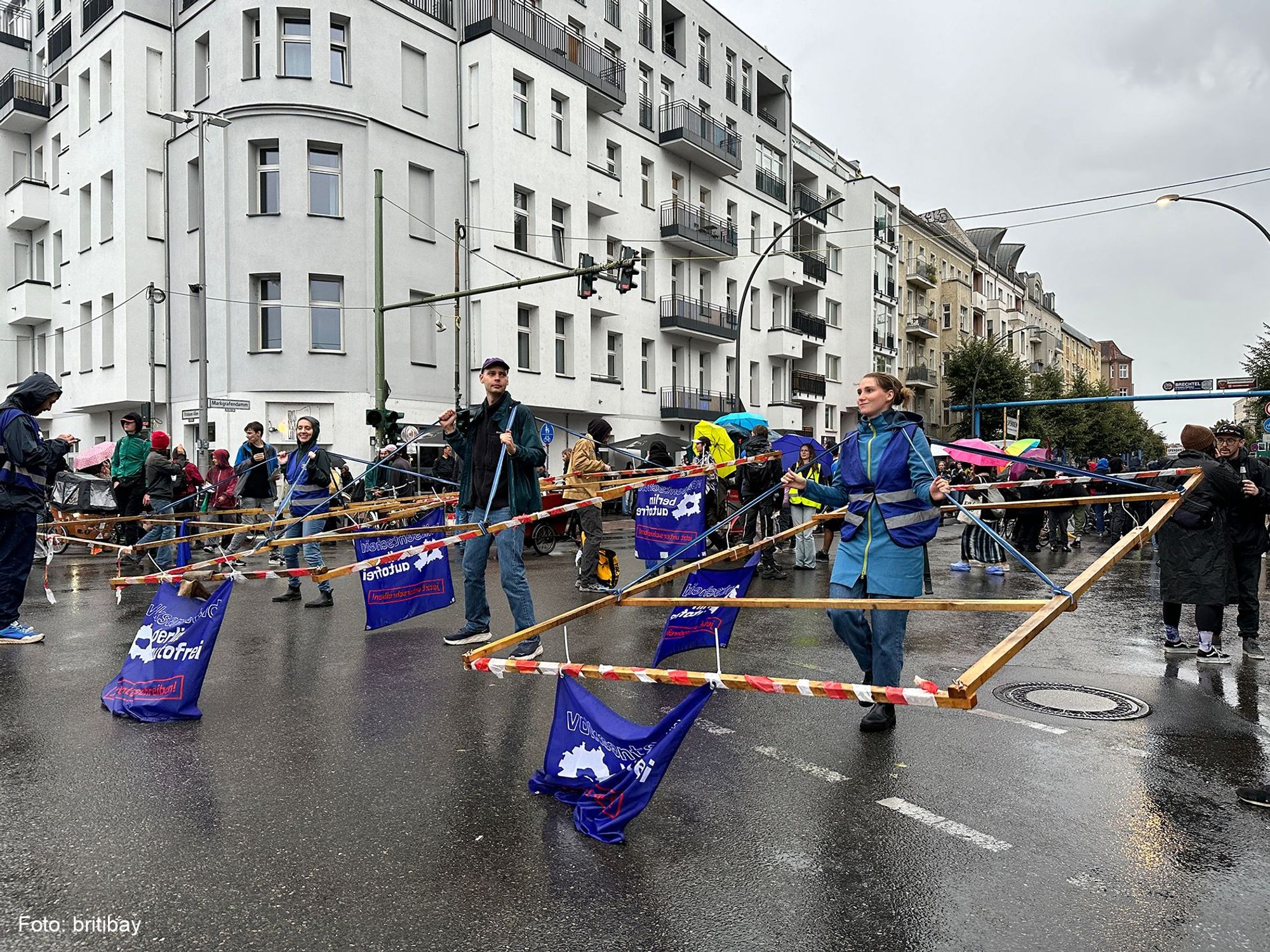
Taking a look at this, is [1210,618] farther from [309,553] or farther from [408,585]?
[309,553]

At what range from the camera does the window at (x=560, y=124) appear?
29781mm

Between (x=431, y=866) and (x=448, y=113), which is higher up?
(x=448, y=113)

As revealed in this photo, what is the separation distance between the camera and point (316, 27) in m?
24.4

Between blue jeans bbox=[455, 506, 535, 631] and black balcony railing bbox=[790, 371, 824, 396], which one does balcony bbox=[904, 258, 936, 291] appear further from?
blue jeans bbox=[455, 506, 535, 631]

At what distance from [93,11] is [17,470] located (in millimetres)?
28422

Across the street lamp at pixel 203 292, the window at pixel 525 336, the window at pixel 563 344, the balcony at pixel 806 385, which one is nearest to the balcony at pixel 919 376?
the balcony at pixel 806 385

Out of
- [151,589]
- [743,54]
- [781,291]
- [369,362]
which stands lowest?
[151,589]

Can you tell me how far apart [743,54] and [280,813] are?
43.6m

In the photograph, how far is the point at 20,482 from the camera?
23.6 ft

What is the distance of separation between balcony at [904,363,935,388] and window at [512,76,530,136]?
3594 cm

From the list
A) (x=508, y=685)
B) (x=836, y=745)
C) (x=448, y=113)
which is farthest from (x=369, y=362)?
(x=836, y=745)

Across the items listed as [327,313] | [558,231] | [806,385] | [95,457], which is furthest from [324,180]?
[806,385]

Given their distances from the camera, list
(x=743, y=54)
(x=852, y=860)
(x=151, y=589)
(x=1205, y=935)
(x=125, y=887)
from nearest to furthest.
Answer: (x=1205, y=935)
(x=125, y=887)
(x=852, y=860)
(x=151, y=589)
(x=743, y=54)

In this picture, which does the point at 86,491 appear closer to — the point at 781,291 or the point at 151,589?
the point at 151,589
